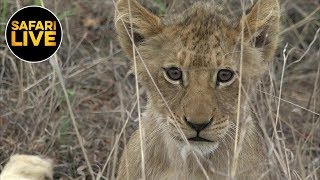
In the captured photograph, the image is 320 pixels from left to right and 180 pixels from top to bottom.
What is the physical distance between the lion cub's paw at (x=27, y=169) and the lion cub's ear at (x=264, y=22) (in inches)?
50.0

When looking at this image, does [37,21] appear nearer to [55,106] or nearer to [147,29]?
[55,106]

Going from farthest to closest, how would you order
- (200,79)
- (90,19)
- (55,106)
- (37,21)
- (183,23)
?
(90,19) → (55,106) → (37,21) → (183,23) → (200,79)

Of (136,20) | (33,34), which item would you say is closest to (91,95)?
(33,34)

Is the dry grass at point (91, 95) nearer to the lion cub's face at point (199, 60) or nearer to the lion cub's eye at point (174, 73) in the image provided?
the lion cub's face at point (199, 60)

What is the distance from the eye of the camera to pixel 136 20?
13.7ft

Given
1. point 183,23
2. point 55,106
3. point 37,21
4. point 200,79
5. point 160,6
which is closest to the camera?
point 200,79

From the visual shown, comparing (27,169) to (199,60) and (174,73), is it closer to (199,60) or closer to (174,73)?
(174,73)

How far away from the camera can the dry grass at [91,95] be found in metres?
5.02

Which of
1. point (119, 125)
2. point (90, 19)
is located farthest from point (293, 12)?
point (119, 125)

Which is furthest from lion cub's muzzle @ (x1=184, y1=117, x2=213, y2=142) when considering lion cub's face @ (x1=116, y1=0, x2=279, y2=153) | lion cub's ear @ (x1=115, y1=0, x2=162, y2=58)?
lion cub's ear @ (x1=115, y1=0, x2=162, y2=58)

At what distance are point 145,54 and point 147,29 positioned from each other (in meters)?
0.13

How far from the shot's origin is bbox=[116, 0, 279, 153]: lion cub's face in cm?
374

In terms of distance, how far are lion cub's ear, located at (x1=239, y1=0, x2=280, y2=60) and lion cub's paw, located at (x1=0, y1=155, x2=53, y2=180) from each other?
127 centimetres

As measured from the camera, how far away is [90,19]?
6.69 m
